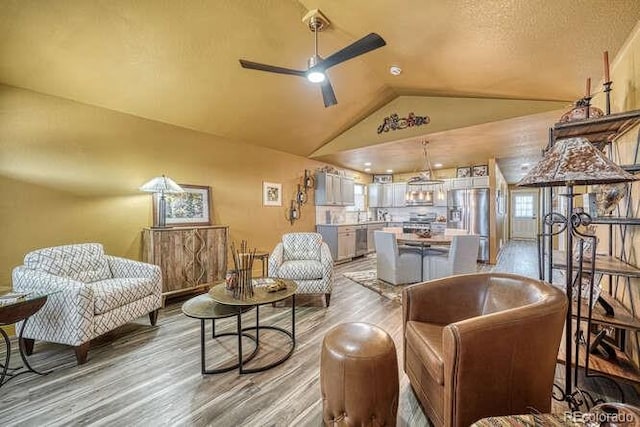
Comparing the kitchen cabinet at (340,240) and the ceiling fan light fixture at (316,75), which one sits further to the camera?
the kitchen cabinet at (340,240)

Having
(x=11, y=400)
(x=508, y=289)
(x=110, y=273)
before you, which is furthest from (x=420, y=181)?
(x=11, y=400)

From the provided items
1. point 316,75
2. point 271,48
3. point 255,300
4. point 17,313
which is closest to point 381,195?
point 271,48

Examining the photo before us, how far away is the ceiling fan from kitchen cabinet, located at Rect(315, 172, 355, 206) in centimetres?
354

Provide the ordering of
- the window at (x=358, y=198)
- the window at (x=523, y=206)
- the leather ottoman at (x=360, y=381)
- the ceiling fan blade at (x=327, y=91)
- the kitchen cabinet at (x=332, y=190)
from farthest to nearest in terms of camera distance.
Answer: the window at (x=523, y=206) → the window at (x=358, y=198) → the kitchen cabinet at (x=332, y=190) → the ceiling fan blade at (x=327, y=91) → the leather ottoman at (x=360, y=381)

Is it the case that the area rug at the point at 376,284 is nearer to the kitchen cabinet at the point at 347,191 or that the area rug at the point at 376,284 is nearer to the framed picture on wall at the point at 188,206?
the kitchen cabinet at the point at 347,191

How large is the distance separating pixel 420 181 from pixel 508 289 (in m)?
3.20

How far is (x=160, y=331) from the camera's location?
9.50ft

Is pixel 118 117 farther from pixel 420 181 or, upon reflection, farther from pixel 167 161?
pixel 420 181

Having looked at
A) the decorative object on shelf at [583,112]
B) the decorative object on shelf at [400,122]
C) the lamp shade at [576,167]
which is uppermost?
the decorative object on shelf at [400,122]

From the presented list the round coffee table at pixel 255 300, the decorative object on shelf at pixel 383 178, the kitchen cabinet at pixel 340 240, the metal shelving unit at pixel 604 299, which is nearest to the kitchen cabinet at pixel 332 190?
the kitchen cabinet at pixel 340 240

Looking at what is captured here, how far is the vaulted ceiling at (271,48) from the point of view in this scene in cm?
218

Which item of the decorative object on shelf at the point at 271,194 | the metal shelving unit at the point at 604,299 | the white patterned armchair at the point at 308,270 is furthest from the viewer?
the decorative object on shelf at the point at 271,194

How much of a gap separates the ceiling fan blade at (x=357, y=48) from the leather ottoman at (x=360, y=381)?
2.19m

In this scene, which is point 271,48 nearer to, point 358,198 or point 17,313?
point 17,313
